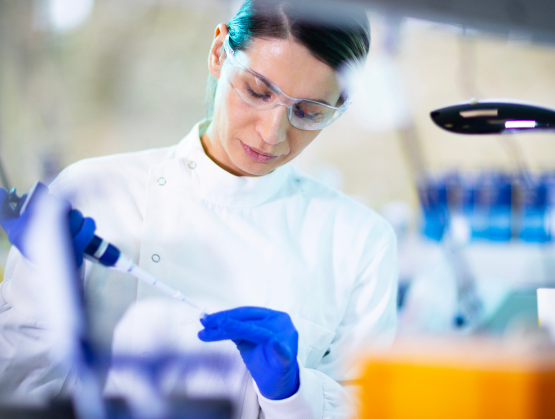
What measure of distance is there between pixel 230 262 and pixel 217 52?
379 mm

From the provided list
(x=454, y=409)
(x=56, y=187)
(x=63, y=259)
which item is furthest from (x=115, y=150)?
(x=454, y=409)

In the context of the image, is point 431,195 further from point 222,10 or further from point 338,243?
point 222,10

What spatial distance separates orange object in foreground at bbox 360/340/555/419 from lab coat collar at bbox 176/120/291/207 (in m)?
0.50

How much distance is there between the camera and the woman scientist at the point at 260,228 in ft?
2.27

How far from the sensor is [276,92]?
0.73 meters

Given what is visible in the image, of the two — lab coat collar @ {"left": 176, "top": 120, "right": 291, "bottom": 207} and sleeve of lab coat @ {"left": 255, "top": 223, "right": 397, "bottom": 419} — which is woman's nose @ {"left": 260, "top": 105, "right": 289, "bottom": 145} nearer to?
lab coat collar @ {"left": 176, "top": 120, "right": 291, "bottom": 207}

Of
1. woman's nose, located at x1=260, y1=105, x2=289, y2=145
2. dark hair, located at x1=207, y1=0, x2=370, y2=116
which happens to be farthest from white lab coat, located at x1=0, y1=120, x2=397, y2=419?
dark hair, located at x1=207, y1=0, x2=370, y2=116

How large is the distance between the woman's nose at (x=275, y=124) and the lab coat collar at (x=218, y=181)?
10 centimetres

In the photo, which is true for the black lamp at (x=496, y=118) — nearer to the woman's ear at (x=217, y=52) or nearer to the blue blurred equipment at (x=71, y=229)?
the woman's ear at (x=217, y=52)

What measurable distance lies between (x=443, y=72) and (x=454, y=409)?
2212 mm

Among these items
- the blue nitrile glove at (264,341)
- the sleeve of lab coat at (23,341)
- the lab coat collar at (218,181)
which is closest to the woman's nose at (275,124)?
the lab coat collar at (218,181)

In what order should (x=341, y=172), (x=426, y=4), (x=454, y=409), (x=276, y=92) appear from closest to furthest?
(x=454, y=409) < (x=426, y=4) < (x=276, y=92) < (x=341, y=172)

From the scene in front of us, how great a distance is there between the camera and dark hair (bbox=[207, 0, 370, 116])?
2.24 feet

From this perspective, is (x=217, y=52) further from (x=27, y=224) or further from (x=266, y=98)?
(x=27, y=224)
